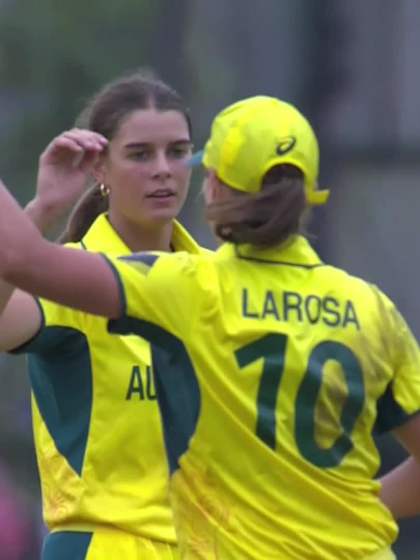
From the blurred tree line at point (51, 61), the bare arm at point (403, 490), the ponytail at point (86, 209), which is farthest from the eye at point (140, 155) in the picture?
the blurred tree line at point (51, 61)

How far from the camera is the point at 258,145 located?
3734 mm

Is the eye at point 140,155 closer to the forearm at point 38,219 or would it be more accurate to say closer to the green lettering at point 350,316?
the forearm at point 38,219

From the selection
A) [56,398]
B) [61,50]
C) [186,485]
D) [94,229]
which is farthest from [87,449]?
[61,50]

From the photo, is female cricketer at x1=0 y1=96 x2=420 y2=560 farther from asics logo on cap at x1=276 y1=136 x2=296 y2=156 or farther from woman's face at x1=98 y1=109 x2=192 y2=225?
woman's face at x1=98 y1=109 x2=192 y2=225

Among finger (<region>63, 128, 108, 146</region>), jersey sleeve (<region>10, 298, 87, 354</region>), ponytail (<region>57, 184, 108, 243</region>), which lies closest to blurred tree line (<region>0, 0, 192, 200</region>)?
ponytail (<region>57, 184, 108, 243</region>)

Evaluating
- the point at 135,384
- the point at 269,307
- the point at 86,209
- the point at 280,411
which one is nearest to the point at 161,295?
the point at 269,307

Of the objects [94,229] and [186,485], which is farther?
[94,229]

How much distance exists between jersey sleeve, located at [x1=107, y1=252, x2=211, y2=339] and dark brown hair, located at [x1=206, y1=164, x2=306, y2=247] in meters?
0.11

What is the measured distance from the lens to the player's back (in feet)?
12.1

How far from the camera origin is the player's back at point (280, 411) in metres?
3.69

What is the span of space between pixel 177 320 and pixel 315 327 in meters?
0.26

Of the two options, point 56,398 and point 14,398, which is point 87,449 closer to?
point 56,398

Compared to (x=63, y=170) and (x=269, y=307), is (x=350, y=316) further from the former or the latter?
(x=63, y=170)

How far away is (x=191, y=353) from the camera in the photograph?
3674mm
